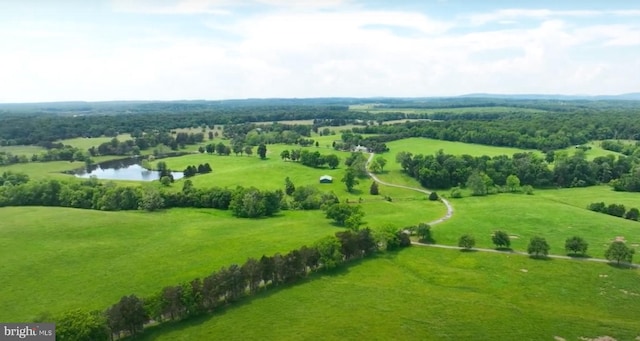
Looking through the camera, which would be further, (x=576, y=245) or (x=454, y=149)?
(x=454, y=149)

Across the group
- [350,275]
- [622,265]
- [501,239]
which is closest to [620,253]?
[622,265]

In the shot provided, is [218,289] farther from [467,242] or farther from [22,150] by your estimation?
[22,150]

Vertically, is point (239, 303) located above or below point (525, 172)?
below

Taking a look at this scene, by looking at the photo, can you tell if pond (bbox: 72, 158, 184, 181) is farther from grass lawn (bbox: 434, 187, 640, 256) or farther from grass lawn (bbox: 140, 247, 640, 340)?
grass lawn (bbox: 140, 247, 640, 340)

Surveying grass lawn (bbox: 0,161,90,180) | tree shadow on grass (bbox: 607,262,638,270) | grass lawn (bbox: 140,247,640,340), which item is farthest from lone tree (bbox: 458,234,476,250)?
grass lawn (bbox: 0,161,90,180)

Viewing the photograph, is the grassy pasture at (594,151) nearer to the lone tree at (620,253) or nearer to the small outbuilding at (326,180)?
the small outbuilding at (326,180)

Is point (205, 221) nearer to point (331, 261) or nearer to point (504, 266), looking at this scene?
point (331, 261)

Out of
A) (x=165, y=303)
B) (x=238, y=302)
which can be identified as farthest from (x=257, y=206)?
(x=165, y=303)
